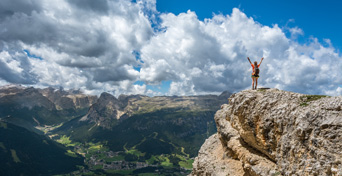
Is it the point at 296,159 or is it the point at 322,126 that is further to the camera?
the point at 296,159

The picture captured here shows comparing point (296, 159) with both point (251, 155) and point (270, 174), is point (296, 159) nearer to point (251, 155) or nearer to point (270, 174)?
point (270, 174)

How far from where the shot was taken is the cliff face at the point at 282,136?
16663 millimetres

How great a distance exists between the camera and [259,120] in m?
27.1

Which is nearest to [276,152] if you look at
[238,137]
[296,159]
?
[296,159]

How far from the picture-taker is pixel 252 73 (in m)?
33.8

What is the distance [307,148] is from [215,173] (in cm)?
2057

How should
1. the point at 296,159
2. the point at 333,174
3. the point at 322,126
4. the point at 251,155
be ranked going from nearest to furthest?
the point at 333,174
the point at 322,126
the point at 296,159
the point at 251,155

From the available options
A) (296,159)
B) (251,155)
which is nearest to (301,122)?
(296,159)

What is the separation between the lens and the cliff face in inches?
656

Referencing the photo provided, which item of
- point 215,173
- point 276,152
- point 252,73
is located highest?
point 252,73

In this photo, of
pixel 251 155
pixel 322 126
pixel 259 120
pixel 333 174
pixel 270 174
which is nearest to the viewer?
pixel 333 174

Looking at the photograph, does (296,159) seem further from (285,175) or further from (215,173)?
(215,173)

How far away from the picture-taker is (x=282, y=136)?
865 inches

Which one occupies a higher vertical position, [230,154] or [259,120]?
[259,120]
